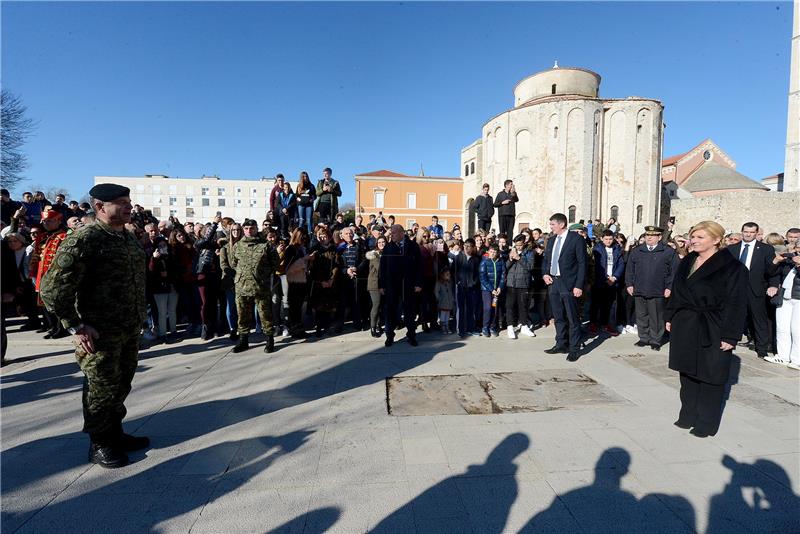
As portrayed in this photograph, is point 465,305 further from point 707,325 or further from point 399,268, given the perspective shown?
point 707,325

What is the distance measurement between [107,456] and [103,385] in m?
0.53

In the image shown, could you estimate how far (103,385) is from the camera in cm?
287

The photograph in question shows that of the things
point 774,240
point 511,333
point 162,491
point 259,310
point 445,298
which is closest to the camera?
point 162,491

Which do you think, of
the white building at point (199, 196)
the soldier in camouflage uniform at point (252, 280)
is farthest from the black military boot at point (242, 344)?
the white building at point (199, 196)

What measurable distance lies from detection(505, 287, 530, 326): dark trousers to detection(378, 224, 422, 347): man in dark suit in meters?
1.85

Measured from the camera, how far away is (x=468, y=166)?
47406mm

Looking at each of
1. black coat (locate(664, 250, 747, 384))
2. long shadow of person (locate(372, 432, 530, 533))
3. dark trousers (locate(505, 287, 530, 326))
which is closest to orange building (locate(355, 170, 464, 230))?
dark trousers (locate(505, 287, 530, 326))

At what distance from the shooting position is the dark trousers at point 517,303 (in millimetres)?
7016

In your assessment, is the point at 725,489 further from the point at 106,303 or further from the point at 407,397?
the point at 106,303

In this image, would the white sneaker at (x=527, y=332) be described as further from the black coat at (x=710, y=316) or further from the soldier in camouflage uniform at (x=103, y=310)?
the soldier in camouflage uniform at (x=103, y=310)

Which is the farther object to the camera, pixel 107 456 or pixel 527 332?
pixel 527 332

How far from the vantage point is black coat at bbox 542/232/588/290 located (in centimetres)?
566

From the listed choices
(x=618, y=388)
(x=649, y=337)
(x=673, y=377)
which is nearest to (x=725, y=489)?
(x=618, y=388)

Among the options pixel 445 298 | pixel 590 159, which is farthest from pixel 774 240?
pixel 590 159
